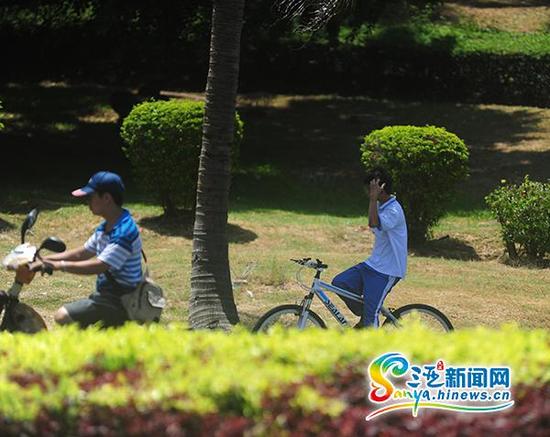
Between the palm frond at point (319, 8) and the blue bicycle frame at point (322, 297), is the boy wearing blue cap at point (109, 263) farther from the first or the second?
the palm frond at point (319, 8)

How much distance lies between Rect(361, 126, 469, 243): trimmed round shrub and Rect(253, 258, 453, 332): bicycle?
19.7ft

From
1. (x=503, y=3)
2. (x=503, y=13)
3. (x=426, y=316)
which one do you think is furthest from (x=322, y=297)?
(x=503, y=3)

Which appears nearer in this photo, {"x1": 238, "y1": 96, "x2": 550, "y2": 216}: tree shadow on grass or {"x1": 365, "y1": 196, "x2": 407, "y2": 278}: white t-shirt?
{"x1": 365, "y1": 196, "x2": 407, "y2": 278}: white t-shirt

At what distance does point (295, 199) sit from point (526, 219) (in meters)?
4.70

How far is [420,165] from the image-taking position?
46.1ft

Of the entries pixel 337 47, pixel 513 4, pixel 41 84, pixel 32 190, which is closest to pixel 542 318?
pixel 32 190

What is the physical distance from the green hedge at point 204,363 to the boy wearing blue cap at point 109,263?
95cm

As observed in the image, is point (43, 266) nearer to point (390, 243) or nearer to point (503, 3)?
point (390, 243)

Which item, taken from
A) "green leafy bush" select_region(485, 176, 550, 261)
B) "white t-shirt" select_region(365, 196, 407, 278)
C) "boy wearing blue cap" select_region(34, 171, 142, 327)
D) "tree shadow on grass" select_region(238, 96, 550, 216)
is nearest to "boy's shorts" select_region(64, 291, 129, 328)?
"boy wearing blue cap" select_region(34, 171, 142, 327)

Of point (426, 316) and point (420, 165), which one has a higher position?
point (420, 165)

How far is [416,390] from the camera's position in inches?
200

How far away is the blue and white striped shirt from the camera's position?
6.42 meters

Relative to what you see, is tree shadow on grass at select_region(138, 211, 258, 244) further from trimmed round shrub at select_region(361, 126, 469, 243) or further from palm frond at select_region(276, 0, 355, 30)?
palm frond at select_region(276, 0, 355, 30)

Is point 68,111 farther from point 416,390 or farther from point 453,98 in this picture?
point 416,390
